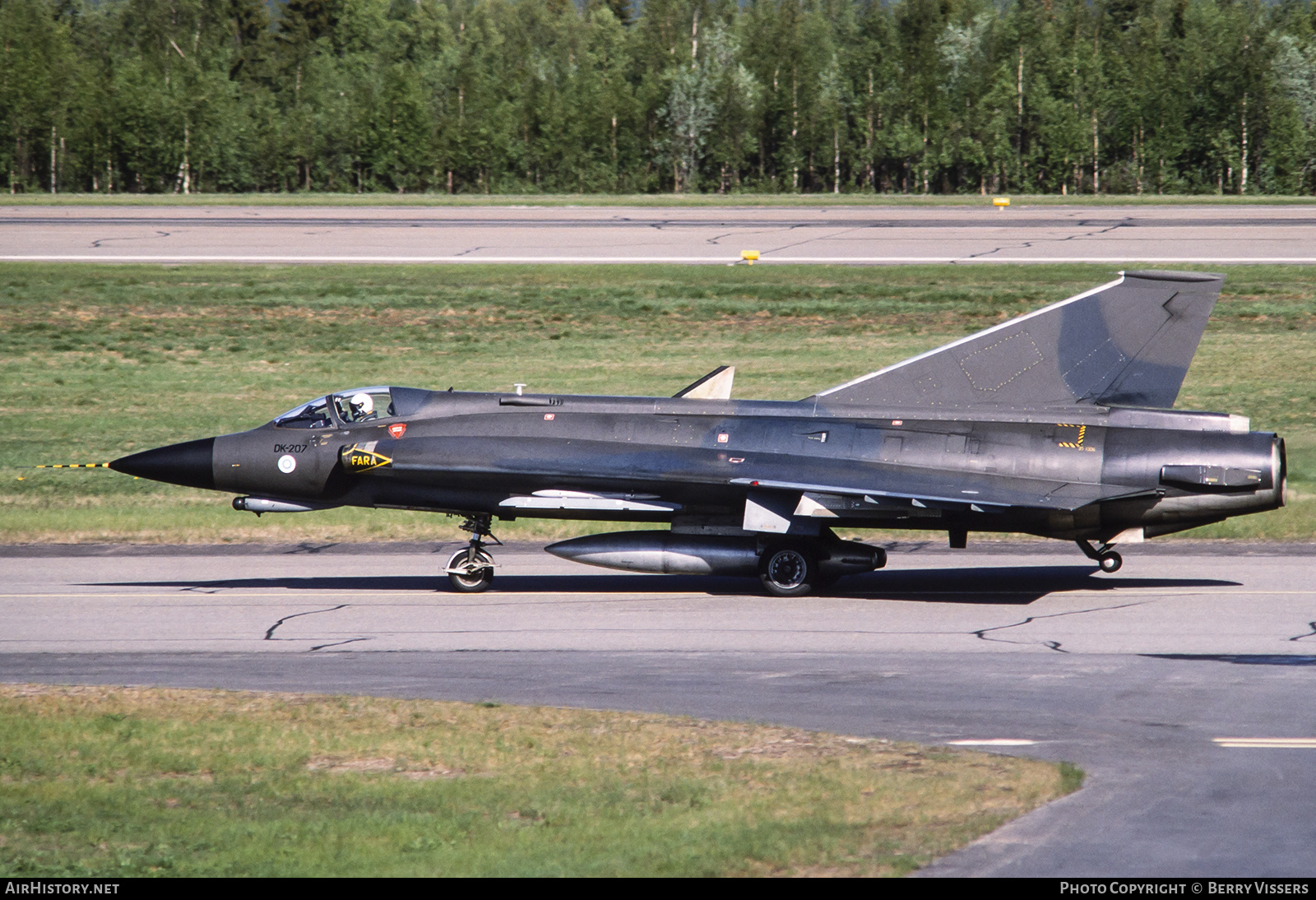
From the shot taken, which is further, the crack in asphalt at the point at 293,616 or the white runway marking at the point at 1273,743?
the crack in asphalt at the point at 293,616

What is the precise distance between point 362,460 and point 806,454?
5888 mm

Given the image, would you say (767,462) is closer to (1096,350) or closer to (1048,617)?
(1048,617)

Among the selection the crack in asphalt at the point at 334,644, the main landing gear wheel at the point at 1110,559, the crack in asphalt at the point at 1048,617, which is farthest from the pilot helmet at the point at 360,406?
the main landing gear wheel at the point at 1110,559

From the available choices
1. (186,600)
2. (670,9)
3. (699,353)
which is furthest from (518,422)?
(670,9)

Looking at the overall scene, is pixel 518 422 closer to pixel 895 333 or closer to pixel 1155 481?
pixel 1155 481

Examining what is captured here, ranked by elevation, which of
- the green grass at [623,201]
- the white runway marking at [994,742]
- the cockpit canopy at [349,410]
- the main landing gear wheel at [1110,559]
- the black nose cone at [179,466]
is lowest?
the white runway marking at [994,742]

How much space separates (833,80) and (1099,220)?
3364 cm

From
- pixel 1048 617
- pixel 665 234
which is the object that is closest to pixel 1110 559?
pixel 1048 617

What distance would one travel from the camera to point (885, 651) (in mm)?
13906

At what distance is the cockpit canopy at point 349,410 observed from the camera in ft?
57.0

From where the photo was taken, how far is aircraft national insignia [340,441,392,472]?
16953mm

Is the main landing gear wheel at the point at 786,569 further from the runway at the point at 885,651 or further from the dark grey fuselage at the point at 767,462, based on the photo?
the dark grey fuselage at the point at 767,462

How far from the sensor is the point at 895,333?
1411 inches

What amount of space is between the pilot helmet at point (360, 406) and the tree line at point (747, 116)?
6364 cm
